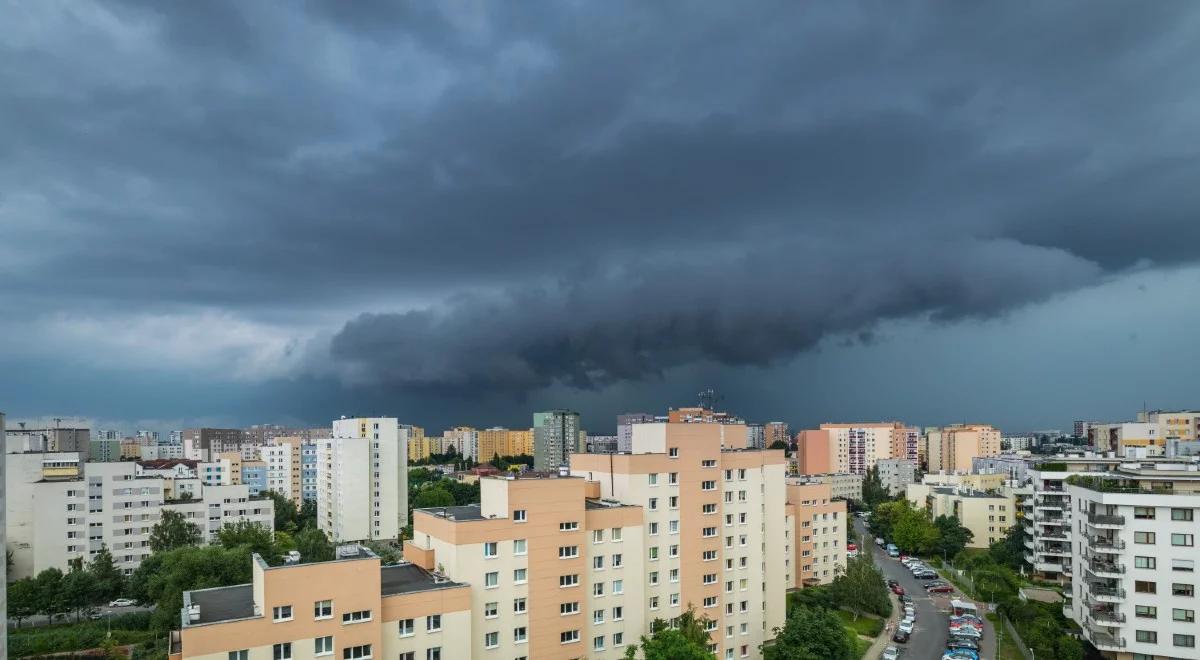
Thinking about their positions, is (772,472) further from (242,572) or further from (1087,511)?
(242,572)

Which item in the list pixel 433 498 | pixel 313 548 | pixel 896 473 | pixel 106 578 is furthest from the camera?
pixel 896 473

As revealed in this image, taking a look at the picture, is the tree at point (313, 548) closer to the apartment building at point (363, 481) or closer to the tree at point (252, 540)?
the tree at point (252, 540)

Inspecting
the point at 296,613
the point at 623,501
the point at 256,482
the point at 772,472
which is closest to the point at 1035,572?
the point at 772,472

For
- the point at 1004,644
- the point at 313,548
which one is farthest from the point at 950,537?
the point at 313,548

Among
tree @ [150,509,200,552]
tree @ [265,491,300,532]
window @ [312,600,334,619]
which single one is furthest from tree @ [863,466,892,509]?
window @ [312,600,334,619]

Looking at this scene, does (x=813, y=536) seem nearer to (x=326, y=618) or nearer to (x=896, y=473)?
(x=326, y=618)

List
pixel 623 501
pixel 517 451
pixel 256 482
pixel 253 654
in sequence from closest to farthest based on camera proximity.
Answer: pixel 253 654 → pixel 623 501 → pixel 256 482 → pixel 517 451
